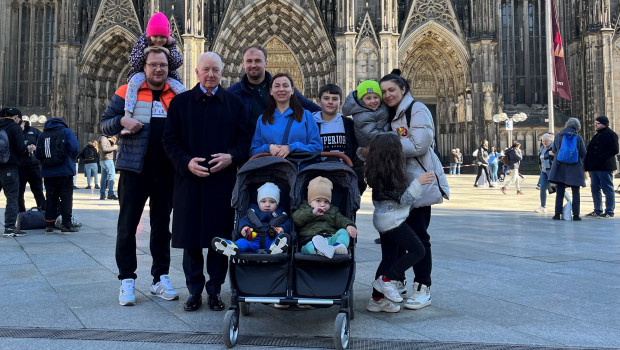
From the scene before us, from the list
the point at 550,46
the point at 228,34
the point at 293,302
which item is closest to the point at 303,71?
the point at 228,34

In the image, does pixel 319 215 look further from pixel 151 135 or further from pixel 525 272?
pixel 525 272

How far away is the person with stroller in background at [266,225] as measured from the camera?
3226mm

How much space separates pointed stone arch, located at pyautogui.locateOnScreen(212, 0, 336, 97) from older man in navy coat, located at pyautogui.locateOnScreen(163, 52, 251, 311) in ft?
72.1

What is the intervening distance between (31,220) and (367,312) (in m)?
6.92

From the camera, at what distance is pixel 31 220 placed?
28.0 feet

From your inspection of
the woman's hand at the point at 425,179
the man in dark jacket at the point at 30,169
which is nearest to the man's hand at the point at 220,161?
the woman's hand at the point at 425,179

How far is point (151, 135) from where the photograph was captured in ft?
13.5

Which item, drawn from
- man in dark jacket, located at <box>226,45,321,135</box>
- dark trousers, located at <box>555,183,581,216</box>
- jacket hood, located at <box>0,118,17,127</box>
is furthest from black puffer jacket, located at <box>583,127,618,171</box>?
jacket hood, located at <box>0,118,17,127</box>

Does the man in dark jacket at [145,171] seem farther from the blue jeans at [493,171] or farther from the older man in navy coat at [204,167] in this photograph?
the blue jeans at [493,171]

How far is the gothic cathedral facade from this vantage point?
24.4m

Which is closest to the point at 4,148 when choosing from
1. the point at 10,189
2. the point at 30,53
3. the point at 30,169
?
the point at 10,189

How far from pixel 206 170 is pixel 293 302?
3.96 ft

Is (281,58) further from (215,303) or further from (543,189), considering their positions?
(215,303)

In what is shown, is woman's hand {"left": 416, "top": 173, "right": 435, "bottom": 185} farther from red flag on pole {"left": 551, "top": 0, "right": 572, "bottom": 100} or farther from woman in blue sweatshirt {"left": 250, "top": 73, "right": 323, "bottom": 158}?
red flag on pole {"left": 551, "top": 0, "right": 572, "bottom": 100}
